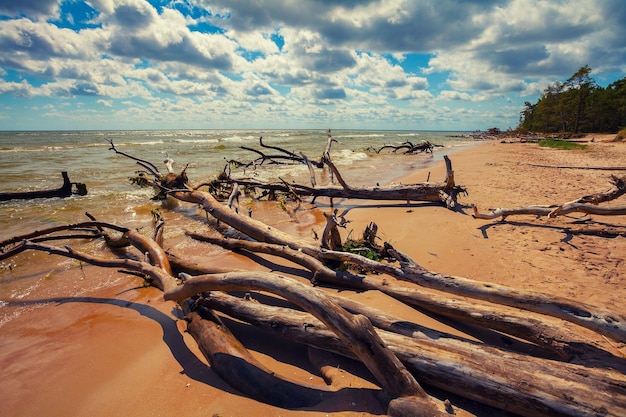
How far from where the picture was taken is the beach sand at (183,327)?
8.47 ft

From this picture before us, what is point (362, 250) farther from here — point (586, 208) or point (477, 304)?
point (586, 208)

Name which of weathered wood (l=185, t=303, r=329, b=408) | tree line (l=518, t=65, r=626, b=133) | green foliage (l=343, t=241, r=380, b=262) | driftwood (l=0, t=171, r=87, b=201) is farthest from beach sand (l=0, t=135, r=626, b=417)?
tree line (l=518, t=65, r=626, b=133)

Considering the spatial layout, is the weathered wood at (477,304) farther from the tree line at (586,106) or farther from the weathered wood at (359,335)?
the tree line at (586,106)

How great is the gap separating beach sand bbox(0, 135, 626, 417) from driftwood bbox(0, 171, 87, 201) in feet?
19.1

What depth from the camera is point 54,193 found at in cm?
1060

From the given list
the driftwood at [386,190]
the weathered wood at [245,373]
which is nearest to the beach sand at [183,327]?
the weathered wood at [245,373]

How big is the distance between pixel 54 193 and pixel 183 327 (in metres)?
10.3

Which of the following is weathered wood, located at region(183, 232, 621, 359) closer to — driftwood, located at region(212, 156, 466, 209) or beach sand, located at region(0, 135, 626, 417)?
beach sand, located at region(0, 135, 626, 417)

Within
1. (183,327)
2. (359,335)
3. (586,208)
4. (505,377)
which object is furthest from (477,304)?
(586,208)

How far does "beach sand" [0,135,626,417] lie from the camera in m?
2.58

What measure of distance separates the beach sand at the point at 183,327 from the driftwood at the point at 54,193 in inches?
229

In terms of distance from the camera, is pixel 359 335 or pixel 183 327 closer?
pixel 359 335

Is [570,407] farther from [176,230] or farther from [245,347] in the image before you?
[176,230]

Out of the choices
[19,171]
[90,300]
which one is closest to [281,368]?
[90,300]
